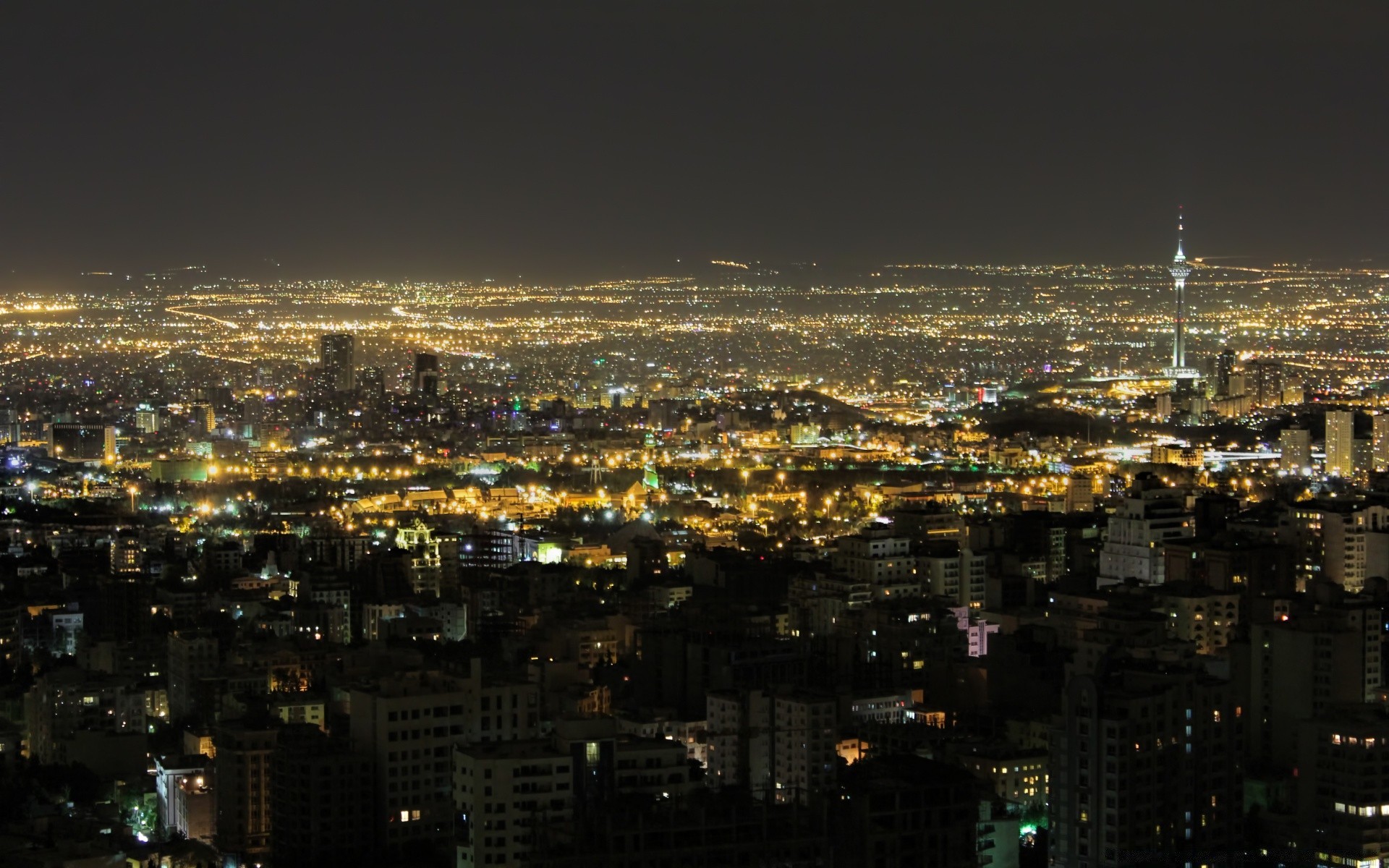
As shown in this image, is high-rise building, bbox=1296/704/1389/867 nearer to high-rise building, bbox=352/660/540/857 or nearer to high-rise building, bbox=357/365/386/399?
high-rise building, bbox=352/660/540/857

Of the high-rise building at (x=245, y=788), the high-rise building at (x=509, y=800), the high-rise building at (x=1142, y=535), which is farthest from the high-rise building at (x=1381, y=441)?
the high-rise building at (x=509, y=800)

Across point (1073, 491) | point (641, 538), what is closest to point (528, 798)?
point (641, 538)

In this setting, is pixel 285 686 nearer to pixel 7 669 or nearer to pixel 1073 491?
pixel 7 669

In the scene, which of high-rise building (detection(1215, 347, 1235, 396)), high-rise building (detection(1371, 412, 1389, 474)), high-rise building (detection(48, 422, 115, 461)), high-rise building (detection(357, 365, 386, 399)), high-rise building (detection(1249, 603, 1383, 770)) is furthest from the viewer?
high-rise building (detection(357, 365, 386, 399))

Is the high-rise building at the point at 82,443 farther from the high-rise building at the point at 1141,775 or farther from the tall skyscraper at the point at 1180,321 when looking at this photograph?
the high-rise building at the point at 1141,775

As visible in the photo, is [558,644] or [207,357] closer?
[558,644]

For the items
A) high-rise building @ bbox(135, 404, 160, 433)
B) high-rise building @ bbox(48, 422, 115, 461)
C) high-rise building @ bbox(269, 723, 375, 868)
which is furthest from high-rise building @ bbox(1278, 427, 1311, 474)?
high-rise building @ bbox(269, 723, 375, 868)
